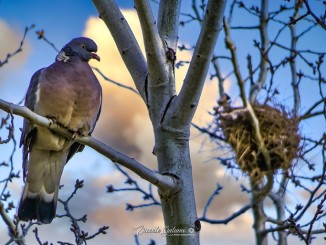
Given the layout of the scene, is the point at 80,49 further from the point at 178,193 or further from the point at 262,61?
the point at 262,61

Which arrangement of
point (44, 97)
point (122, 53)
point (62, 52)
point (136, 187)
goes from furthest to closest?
point (136, 187)
point (62, 52)
point (44, 97)
point (122, 53)

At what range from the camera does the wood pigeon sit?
129 inches

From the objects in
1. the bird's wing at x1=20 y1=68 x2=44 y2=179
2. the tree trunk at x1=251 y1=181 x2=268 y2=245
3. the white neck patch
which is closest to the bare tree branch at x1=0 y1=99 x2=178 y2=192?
the bird's wing at x1=20 y1=68 x2=44 y2=179

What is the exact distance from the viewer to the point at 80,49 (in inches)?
146

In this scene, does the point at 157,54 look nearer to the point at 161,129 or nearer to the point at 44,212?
the point at 161,129

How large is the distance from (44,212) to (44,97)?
744mm

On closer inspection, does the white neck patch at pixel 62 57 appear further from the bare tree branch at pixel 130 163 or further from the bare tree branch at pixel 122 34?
the bare tree branch at pixel 130 163

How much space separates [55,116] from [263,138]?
2.88 metres

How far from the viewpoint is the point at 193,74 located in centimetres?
249

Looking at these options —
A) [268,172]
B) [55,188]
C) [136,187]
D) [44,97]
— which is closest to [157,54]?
[44,97]

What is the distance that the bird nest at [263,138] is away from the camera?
5559 millimetres

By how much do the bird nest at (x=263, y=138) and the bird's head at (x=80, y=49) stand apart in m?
2.17

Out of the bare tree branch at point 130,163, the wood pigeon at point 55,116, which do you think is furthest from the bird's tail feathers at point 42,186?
the bare tree branch at point 130,163

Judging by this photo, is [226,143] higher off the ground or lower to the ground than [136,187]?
higher
